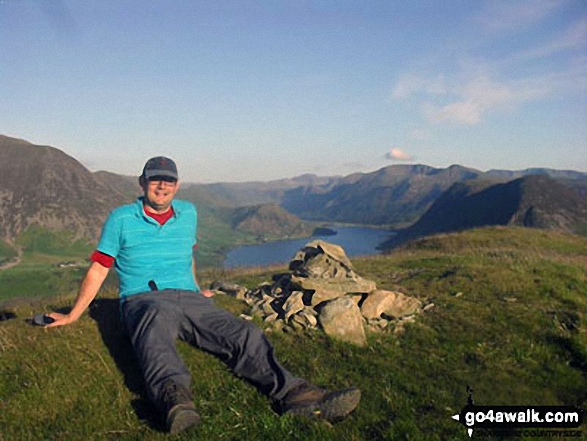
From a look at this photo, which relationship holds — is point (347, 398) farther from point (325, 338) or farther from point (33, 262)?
point (33, 262)

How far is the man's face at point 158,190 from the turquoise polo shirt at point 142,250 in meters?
0.28

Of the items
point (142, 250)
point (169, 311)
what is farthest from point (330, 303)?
point (142, 250)

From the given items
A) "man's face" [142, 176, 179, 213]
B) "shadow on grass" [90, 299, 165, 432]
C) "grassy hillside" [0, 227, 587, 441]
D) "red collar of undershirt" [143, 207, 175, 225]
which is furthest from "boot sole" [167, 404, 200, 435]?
"man's face" [142, 176, 179, 213]

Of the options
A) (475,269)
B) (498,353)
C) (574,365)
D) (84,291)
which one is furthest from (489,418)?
(475,269)

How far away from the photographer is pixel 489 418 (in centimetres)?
608

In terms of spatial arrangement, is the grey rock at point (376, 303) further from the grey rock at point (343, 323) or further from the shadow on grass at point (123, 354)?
the shadow on grass at point (123, 354)

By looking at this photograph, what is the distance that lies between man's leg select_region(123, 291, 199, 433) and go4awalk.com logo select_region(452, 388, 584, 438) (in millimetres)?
3848

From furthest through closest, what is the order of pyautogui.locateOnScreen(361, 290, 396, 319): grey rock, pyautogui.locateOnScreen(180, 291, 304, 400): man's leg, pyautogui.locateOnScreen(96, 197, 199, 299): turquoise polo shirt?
pyautogui.locateOnScreen(361, 290, 396, 319): grey rock < pyautogui.locateOnScreen(96, 197, 199, 299): turquoise polo shirt < pyautogui.locateOnScreen(180, 291, 304, 400): man's leg

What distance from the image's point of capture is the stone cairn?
33.6 ft

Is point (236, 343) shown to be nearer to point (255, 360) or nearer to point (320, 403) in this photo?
point (255, 360)

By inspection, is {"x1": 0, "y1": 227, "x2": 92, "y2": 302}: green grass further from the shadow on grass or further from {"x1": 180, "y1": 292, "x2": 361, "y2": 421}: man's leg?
{"x1": 180, "y1": 292, "x2": 361, "y2": 421}: man's leg

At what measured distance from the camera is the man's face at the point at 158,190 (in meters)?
8.15

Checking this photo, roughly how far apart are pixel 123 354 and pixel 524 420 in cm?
663

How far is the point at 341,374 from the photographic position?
26.4 feet
